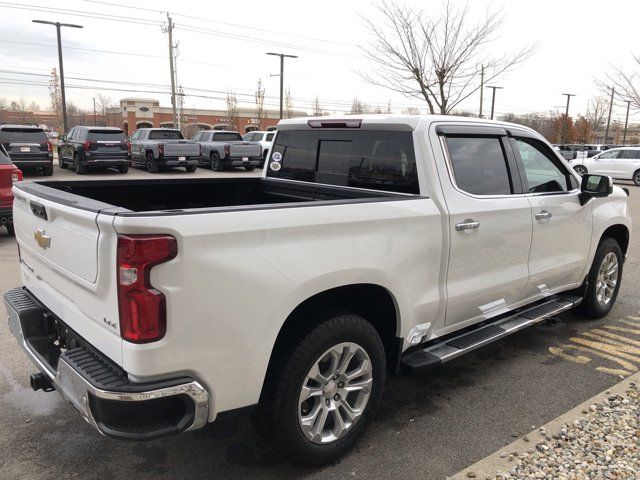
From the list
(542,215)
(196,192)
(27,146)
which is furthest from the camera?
(27,146)

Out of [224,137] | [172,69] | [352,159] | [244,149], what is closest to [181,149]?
[244,149]

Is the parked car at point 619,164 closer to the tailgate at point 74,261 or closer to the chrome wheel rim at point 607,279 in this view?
the chrome wheel rim at point 607,279

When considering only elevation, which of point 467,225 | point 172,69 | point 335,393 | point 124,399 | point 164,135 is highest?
point 172,69

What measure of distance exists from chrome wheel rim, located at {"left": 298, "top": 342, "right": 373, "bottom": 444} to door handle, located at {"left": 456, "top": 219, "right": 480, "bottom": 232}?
3.33 feet

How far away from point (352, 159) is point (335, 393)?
1687 millimetres

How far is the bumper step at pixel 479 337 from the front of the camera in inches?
128

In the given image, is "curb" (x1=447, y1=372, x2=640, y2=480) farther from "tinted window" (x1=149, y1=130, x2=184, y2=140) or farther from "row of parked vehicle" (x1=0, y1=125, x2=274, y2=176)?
"tinted window" (x1=149, y1=130, x2=184, y2=140)

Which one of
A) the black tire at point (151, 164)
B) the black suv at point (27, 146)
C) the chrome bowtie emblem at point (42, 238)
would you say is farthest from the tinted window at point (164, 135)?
the chrome bowtie emblem at point (42, 238)

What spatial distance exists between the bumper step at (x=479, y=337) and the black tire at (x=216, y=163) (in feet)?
67.4

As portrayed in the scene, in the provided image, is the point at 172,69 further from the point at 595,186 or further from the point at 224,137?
the point at 595,186

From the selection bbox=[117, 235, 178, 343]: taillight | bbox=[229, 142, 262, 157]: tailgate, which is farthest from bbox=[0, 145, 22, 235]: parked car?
bbox=[229, 142, 262, 157]: tailgate

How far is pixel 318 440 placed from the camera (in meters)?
2.78

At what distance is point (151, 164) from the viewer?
73.6ft

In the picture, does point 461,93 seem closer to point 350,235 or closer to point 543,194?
point 543,194
